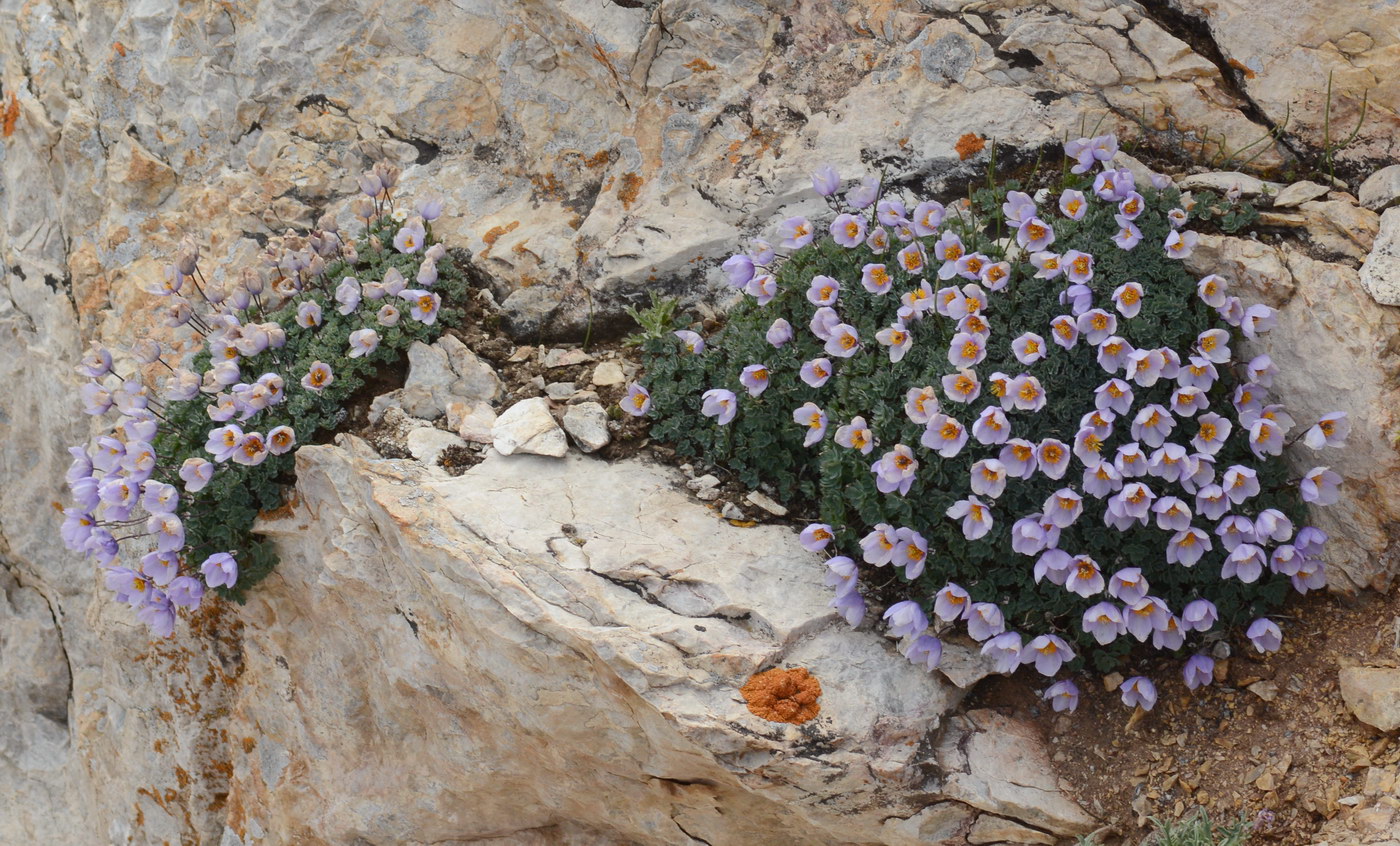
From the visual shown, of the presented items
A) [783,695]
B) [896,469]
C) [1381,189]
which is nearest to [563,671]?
[783,695]

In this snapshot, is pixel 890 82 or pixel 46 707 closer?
pixel 890 82

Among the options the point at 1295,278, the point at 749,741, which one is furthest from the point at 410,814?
the point at 1295,278

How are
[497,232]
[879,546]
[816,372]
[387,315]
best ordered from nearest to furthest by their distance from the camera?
1. [879,546]
2. [816,372]
3. [387,315]
4. [497,232]

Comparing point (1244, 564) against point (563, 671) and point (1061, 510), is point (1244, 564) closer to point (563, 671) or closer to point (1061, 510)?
point (1061, 510)

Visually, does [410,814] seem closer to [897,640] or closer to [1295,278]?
[897,640]

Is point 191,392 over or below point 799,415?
below

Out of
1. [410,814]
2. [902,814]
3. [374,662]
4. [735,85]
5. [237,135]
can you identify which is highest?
[735,85]
